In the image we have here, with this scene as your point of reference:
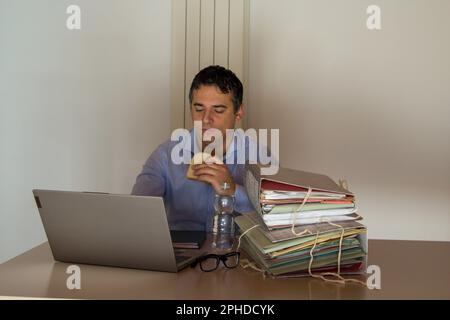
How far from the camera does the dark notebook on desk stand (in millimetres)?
1235

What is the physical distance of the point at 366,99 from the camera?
2328mm

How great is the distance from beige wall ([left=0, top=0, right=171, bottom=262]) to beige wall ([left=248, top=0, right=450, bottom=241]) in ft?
1.77

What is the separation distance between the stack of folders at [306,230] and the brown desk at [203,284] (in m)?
0.04

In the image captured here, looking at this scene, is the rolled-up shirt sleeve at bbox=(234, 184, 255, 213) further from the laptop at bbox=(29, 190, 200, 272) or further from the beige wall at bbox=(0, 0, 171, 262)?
the beige wall at bbox=(0, 0, 171, 262)

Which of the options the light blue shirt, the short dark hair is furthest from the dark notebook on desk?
the short dark hair

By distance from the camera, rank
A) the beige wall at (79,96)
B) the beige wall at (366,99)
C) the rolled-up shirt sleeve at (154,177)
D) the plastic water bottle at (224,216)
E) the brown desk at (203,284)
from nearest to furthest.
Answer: the brown desk at (203,284) → the plastic water bottle at (224,216) → the rolled-up shirt sleeve at (154,177) → the beige wall at (366,99) → the beige wall at (79,96)

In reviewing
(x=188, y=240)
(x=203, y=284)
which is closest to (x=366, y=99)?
(x=188, y=240)

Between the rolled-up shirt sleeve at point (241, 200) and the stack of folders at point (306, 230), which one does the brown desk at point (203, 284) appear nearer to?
the stack of folders at point (306, 230)

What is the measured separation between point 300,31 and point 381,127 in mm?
630

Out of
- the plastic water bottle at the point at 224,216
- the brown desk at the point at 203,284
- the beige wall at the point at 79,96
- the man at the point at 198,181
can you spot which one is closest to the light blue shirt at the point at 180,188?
the man at the point at 198,181

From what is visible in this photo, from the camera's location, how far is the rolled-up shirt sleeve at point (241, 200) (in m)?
1.45

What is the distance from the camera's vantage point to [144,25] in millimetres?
2400
